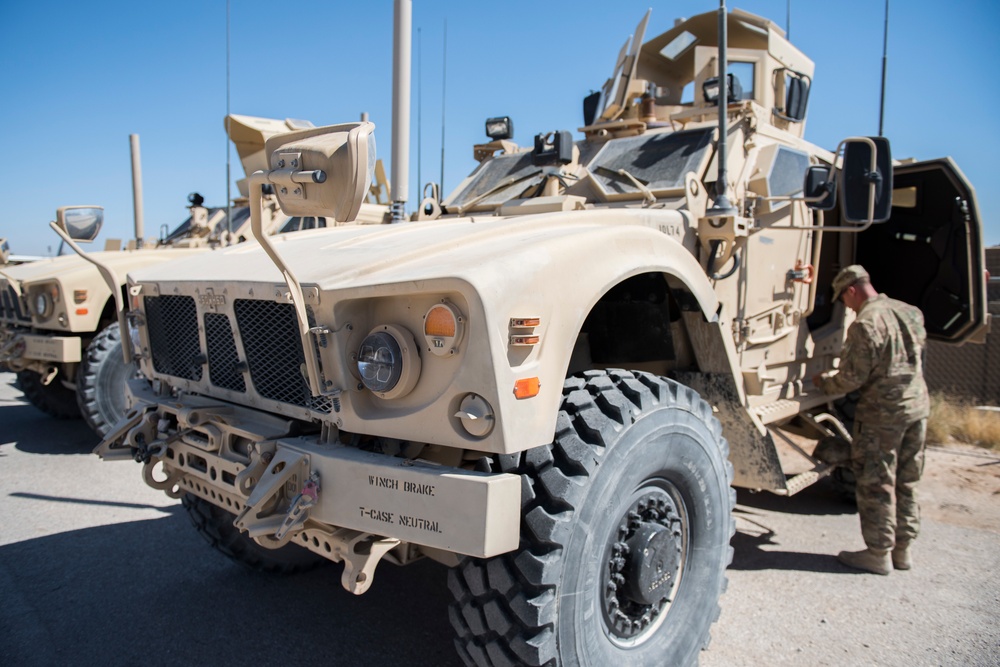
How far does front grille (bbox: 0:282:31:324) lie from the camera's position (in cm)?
646

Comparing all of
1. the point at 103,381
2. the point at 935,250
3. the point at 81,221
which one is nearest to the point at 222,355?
the point at 81,221

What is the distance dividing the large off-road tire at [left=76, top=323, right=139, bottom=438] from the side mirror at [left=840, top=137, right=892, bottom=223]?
518cm

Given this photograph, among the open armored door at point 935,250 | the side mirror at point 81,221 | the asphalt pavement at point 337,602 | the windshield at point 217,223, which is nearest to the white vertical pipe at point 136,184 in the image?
the windshield at point 217,223

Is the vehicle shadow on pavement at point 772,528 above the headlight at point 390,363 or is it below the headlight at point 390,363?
below

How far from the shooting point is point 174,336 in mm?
3107

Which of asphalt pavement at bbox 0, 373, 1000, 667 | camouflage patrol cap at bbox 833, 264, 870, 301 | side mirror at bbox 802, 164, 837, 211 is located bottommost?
asphalt pavement at bbox 0, 373, 1000, 667

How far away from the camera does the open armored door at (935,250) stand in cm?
488

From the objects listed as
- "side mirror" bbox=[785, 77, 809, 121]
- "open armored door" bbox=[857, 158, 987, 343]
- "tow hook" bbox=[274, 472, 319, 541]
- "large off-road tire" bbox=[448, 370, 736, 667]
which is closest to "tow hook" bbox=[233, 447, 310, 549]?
"tow hook" bbox=[274, 472, 319, 541]

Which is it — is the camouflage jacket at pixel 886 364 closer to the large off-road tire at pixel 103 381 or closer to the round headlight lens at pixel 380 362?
the round headlight lens at pixel 380 362

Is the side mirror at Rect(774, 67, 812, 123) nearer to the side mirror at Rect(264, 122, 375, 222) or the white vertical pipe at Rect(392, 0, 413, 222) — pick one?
the white vertical pipe at Rect(392, 0, 413, 222)

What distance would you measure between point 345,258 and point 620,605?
1.49 m

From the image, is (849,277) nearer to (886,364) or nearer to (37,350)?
(886,364)

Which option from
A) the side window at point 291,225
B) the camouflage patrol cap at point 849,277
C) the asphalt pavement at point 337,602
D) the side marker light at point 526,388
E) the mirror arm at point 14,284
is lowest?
the asphalt pavement at point 337,602

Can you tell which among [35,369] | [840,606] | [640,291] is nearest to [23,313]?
[35,369]
